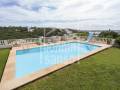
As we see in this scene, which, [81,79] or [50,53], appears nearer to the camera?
[81,79]

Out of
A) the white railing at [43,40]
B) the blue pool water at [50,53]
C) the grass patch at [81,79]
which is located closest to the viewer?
the grass patch at [81,79]

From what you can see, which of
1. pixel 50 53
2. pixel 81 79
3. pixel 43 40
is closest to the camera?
pixel 81 79

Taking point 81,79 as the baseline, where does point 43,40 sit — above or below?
above

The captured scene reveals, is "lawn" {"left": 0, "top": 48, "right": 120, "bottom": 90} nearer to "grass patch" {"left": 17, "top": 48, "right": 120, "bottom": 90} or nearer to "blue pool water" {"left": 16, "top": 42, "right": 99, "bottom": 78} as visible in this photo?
"grass patch" {"left": 17, "top": 48, "right": 120, "bottom": 90}

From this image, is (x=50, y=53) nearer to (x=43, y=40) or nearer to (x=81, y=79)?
(x=43, y=40)

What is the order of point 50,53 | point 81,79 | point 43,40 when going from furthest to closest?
point 43,40 < point 50,53 < point 81,79

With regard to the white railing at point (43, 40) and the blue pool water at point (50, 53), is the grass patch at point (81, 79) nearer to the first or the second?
the blue pool water at point (50, 53)

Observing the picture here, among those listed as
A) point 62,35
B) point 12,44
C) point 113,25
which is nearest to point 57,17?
point 62,35

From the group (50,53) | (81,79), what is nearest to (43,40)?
(50,53)

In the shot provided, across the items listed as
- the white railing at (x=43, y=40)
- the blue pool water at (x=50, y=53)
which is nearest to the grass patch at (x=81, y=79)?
the blue pool water at (x=50, y=53)

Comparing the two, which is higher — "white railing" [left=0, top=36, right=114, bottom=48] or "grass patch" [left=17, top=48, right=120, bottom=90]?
"white railing" [left=0, top=36, right=114, bottom=48]

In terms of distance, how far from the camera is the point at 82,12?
15672mm

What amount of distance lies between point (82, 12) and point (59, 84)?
40.8ft

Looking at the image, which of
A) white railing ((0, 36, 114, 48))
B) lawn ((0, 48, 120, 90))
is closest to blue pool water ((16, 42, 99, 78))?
white railing ((0, 36, 114, 48))
